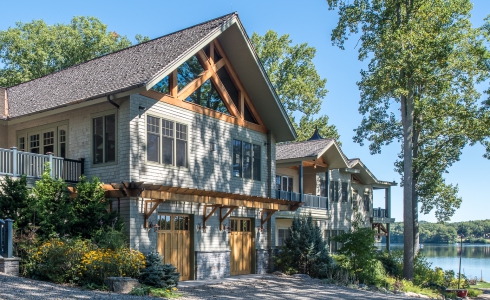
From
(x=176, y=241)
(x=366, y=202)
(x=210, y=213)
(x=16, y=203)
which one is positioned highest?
(x=16, y=203)

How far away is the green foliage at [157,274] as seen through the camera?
15820 millimetres

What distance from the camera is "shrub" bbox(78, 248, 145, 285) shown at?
14.9m

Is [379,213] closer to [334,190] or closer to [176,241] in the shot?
[334,190]

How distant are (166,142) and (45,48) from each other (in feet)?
74.3

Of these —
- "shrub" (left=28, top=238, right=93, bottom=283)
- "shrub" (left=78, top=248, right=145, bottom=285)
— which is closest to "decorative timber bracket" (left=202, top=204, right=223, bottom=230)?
"shrub" (left=78, top=248, right=145, bottom=285)

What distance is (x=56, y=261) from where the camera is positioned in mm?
15070

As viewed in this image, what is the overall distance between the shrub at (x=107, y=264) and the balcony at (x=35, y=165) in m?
3.65

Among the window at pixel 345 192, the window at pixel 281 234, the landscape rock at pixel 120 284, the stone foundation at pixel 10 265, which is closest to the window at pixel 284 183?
the window at pixel 281 234

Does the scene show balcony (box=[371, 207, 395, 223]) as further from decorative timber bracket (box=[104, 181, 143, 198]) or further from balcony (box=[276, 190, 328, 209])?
decorative timber bracket (box=[104, 181, 143, 198])

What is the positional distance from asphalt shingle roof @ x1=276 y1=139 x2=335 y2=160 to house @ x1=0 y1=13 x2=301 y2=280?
4.89 m

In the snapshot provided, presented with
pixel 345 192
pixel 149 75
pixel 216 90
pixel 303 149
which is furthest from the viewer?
pixel 345 192

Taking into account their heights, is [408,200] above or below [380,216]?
above

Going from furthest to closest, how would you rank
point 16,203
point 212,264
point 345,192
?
point 345,192
point 212,264
point 16,203

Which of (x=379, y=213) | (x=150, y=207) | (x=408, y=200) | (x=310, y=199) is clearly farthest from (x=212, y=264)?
(x=379, y=213)
